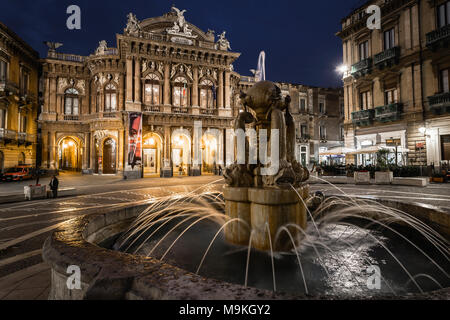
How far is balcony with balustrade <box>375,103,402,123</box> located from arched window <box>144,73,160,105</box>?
68.6 feet

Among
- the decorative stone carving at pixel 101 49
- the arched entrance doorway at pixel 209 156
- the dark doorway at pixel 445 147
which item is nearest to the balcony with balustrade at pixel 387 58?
the dark doorway at pixel 445 147

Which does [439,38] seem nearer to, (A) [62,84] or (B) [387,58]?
(B) [387,58]

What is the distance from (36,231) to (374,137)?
23.7 meters

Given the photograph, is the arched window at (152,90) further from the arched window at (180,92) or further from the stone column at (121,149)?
the stone column at (121,149)

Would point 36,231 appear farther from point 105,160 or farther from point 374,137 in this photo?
point 374,137

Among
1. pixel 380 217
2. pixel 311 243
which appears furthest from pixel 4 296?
pixel 380 217

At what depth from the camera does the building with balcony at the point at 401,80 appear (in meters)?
16.3

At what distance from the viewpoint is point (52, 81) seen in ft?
83.6

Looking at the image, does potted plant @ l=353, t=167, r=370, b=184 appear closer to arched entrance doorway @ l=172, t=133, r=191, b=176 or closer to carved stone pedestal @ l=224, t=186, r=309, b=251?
carved stone pedestal @ l=224, t=186, r=309, b=251

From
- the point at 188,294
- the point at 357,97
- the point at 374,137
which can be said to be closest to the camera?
the point at 188,294

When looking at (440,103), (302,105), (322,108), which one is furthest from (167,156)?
(322,108)

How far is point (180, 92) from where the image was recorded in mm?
24219

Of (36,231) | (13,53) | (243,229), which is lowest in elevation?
(36,231)

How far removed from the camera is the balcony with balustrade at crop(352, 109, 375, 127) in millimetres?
20047
